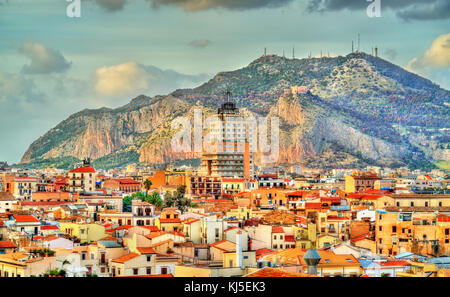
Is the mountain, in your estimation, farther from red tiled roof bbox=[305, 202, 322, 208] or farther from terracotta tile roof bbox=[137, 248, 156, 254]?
terracotta tile roof bbox=[137, 248, 156, 254]

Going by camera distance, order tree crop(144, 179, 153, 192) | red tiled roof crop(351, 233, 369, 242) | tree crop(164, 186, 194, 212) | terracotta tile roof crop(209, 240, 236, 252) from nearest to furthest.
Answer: terracotta tile roof crop(209, 240, 236, 252) → red tiled roof crop(351, 233, 369, 242) → tree crop(164, 186, 194, 212) → tree crop(144, 179, 153, 192)

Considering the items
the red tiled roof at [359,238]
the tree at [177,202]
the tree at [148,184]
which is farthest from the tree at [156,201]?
the tree at [148,184]

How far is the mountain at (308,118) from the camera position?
94750mm

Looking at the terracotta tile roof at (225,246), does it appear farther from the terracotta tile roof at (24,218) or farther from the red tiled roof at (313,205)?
the red tiled roof at (313,205)

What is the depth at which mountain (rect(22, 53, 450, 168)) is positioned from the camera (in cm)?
9475

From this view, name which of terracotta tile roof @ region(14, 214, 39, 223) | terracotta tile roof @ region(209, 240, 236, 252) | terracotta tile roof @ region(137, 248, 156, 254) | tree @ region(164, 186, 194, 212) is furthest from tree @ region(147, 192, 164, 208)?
terracotta tile roof @ region(137, 248, 156, 254)

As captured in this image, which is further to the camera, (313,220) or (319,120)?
(319,120)

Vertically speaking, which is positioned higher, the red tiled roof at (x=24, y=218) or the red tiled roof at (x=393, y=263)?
the red tiled roof at (x=24, y=218)

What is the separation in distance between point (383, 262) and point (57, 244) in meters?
7.44

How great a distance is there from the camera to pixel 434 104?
405ft

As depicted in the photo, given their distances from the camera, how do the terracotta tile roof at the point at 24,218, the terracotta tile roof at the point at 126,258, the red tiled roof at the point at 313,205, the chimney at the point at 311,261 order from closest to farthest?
the chimney at the point at 311,261 → the terracotta tile roof at the point at 126,258 → the terracotta tile roof at the point at 24,218 → the red tiled roof at the point at 313,205
